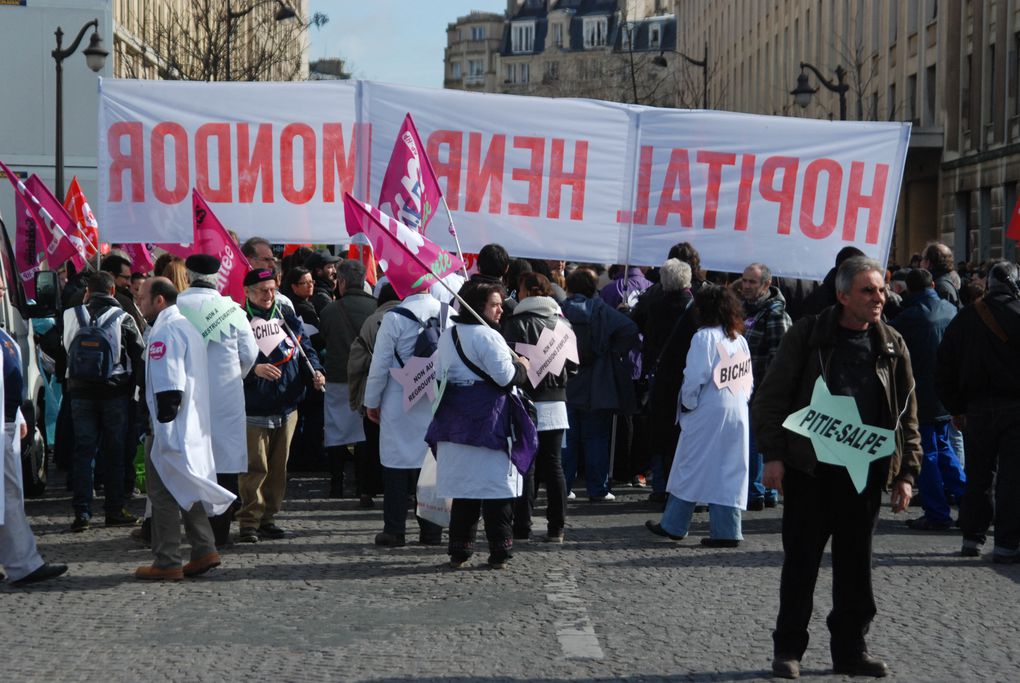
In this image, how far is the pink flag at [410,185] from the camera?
34.8 ft

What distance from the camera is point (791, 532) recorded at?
6570 millimetres

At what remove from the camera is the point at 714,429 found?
10164mm

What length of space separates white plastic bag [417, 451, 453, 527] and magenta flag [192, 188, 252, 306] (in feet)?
6.73

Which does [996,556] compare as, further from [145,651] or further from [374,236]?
[145,651]

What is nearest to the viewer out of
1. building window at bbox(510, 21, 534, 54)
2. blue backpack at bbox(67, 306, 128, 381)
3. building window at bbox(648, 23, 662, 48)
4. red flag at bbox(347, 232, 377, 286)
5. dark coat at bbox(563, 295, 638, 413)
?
blue backpack at bbox(67, 306, 128, 381)

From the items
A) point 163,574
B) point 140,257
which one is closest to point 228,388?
point 163,574

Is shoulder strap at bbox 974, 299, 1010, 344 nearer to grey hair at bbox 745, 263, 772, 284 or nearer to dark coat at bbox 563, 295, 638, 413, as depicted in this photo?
grey hair at bbox 745, 263, 772, 284

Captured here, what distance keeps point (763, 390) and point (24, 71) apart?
38494 millimetres

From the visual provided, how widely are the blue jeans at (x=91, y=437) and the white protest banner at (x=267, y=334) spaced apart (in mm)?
1125

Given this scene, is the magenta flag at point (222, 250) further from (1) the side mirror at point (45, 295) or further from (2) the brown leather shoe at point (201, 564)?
(2) the brown leather shoe at point (201, 564)

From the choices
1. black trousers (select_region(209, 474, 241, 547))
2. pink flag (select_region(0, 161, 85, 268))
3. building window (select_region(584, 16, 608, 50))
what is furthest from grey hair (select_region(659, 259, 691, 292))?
building window (select_region(584, 16, 608, 50))

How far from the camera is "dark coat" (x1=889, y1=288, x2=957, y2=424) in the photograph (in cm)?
1114

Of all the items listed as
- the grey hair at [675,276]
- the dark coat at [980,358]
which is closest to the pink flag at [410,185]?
the grey hair at [675,276]

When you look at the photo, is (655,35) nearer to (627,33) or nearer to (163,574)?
(627,33)
